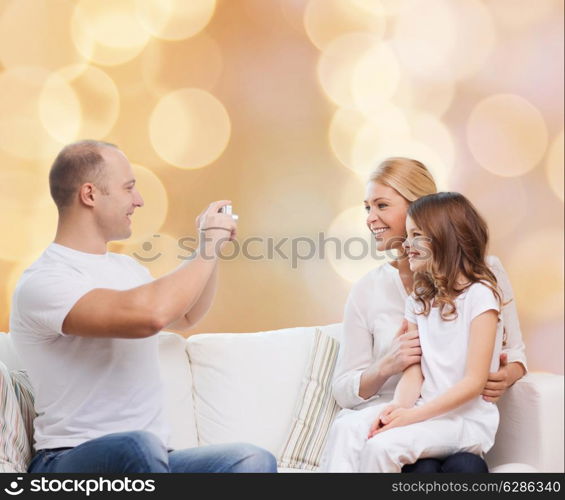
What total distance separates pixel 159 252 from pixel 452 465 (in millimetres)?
1647

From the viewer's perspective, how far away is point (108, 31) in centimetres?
296

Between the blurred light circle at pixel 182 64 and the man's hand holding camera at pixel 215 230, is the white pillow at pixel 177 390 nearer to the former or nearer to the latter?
the man's hand holding camera at pixel 215 230

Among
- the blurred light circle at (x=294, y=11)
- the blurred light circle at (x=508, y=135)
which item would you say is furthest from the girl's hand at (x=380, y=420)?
the blurred light circle at (x=294, y=11)

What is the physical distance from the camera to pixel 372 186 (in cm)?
208

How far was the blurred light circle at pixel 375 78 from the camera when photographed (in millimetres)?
3109

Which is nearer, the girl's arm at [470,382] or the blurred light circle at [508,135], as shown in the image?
the girl's arm at [470,382]

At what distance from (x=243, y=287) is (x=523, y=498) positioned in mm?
1586

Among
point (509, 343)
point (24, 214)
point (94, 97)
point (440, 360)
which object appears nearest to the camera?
point (440, 360)

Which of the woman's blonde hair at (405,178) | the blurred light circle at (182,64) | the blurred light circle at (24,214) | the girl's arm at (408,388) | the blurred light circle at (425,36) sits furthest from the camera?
the blurred light circle at (425,36)

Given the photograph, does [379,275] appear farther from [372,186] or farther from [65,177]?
[65,177]

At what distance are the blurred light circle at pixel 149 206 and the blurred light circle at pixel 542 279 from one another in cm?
146

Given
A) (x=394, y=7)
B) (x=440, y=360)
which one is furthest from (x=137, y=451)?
(x=394, y=7)

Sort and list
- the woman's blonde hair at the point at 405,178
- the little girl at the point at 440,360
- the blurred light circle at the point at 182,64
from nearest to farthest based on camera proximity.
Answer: the little girl at the point at 440,360, the woman's blonde hair at the point at 405,178, the blurred light circle at the point at 182,64

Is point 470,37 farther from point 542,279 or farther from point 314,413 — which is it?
point 314,413
